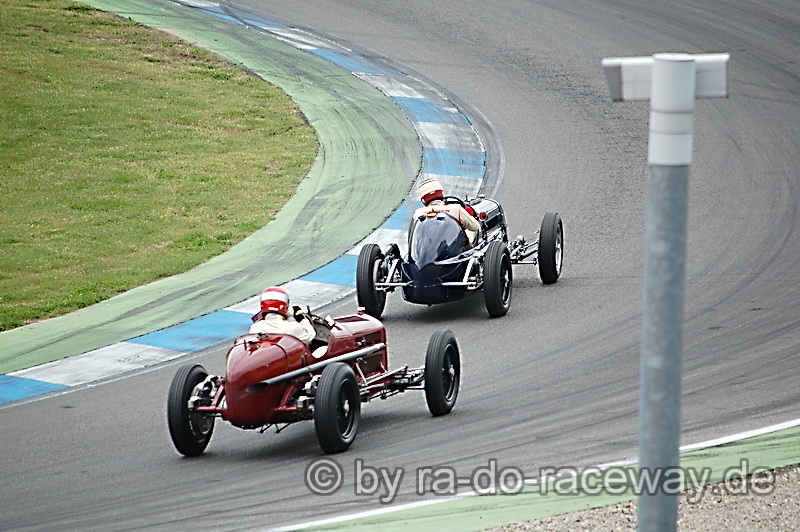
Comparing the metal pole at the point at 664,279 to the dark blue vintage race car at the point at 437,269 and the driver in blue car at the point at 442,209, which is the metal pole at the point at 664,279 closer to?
the dark blue vintage race car at the point at 437,269

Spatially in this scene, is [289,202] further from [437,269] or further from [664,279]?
[664,279]

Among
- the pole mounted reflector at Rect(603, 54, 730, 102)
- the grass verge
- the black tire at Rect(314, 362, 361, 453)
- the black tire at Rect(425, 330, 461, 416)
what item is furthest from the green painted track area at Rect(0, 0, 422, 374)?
the pole mounted reflector at Rect(603, 54, 730, 102)

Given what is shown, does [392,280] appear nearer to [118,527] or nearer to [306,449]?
[306,449]

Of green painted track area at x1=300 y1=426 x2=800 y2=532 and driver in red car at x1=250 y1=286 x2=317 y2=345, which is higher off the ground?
driver in red car at x1=250 y1=286 x2=317 y2=345

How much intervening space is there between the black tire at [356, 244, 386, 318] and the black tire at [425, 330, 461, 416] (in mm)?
2909

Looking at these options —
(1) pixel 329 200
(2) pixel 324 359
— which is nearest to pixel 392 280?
(2) pixel 324 359

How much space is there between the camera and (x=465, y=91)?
73.0ft

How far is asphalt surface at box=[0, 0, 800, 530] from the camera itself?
26.8 ft

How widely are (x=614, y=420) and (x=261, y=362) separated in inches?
118

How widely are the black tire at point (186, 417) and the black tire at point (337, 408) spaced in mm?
1023

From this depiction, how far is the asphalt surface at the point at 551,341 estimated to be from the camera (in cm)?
817

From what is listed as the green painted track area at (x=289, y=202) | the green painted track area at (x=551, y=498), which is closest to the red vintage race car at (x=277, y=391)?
the green painted track area at (x=551, y=498)

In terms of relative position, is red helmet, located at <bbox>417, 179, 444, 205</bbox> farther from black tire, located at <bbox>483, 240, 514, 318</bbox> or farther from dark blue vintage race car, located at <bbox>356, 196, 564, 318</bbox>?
black tire, located at <bbox>483, 240, 514, 318</bbox>

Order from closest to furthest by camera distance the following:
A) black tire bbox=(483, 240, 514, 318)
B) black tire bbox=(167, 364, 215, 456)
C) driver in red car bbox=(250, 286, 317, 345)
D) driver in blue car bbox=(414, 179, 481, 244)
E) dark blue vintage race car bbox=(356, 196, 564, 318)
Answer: black tire bbox=(167, 364, 215, 456), driver in red car bbox=(250, 286, 317, 345), black tire bbox=(483, 240, 514, 318), dark blue vintage race car bbox=(356, 196, 564, 318), driver in blue car bbox=(414, 179, 481, 244)
